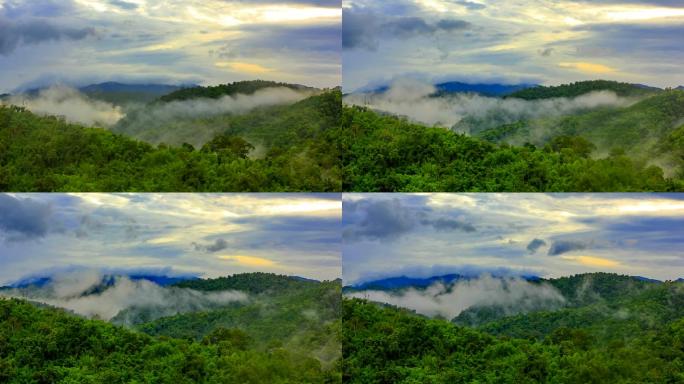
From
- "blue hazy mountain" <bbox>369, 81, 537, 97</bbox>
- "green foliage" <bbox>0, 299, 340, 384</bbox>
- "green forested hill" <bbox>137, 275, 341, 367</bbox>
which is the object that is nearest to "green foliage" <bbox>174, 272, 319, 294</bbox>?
"green forested hill" <bbox>137, 275, 341, 367</bbox>

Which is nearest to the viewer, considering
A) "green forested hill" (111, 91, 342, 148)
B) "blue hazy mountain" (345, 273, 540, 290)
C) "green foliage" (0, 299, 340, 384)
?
"green foliage" (0, 299, 340, 384)

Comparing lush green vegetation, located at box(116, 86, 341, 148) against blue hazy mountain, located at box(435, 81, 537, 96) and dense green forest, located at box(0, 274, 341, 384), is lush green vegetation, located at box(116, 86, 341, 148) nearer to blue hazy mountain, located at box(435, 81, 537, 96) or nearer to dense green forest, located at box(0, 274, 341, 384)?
blue hazy mountain, located at box(435, 81, 537, 96)

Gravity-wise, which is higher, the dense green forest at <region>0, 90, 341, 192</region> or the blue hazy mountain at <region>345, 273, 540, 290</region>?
the dense green forest at <region>0, 90, 341, 192</region>

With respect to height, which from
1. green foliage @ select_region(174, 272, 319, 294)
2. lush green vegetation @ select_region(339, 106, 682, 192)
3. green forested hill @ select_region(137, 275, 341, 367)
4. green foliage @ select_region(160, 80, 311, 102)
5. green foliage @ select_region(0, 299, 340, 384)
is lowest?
green foliage @ select_region(0, 299, 340, 384)

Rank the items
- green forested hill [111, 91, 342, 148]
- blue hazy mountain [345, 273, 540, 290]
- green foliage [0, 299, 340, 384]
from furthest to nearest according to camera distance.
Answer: green forested hill [111, 91, 342, 148]
blue hazy mountain [345, 273, 540, 290]
green foliage [0, 299, 340, 384]

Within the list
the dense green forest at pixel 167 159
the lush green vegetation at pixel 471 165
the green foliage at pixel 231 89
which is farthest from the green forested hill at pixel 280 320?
the green foliage at pixel 231 89

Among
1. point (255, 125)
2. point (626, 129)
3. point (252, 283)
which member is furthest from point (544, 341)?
point (255, 125)

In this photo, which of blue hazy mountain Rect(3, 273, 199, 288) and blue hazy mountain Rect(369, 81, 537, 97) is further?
blue hazy mountain Rect(369, 81, 537, 97)

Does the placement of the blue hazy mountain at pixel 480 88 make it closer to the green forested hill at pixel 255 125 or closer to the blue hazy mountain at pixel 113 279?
the green forested hill at pixel 255 125
